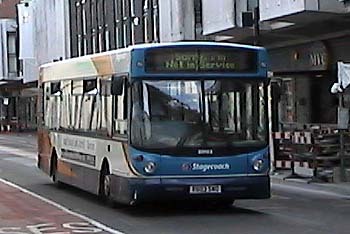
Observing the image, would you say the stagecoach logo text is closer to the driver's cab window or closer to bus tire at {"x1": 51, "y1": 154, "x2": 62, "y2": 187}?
the driver's cab window

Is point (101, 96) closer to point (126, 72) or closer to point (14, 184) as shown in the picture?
point (126, 72)

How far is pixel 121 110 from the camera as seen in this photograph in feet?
54.4

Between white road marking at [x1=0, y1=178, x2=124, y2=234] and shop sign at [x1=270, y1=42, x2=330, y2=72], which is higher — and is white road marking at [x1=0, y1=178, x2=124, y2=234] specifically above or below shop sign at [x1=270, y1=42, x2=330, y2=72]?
below

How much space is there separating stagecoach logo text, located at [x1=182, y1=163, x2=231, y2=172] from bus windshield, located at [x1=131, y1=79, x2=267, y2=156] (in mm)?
201

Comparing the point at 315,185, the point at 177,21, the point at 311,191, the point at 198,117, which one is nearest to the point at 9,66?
the point at 177,21

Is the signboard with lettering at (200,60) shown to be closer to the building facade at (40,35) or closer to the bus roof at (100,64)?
the bus roof at (100,64)

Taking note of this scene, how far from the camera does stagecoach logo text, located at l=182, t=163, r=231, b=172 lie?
15969mm

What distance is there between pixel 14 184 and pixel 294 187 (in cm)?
717

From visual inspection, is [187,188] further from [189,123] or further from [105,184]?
[105,184]

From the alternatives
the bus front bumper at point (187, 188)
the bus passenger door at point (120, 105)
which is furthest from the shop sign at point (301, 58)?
the bus front bumper at point (187, 188)

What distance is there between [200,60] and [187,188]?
7.15ft

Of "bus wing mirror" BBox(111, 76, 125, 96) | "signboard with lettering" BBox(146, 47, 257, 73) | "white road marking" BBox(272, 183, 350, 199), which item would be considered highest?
"signboard with lettering" BBox(146, 47, 257, 73)

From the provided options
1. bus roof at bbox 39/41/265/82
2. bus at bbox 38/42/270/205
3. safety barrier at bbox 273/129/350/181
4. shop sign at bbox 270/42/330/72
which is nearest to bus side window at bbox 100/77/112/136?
bus roof at bbox 39/41/265/82

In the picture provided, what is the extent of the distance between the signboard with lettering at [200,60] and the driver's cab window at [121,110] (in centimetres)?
59
